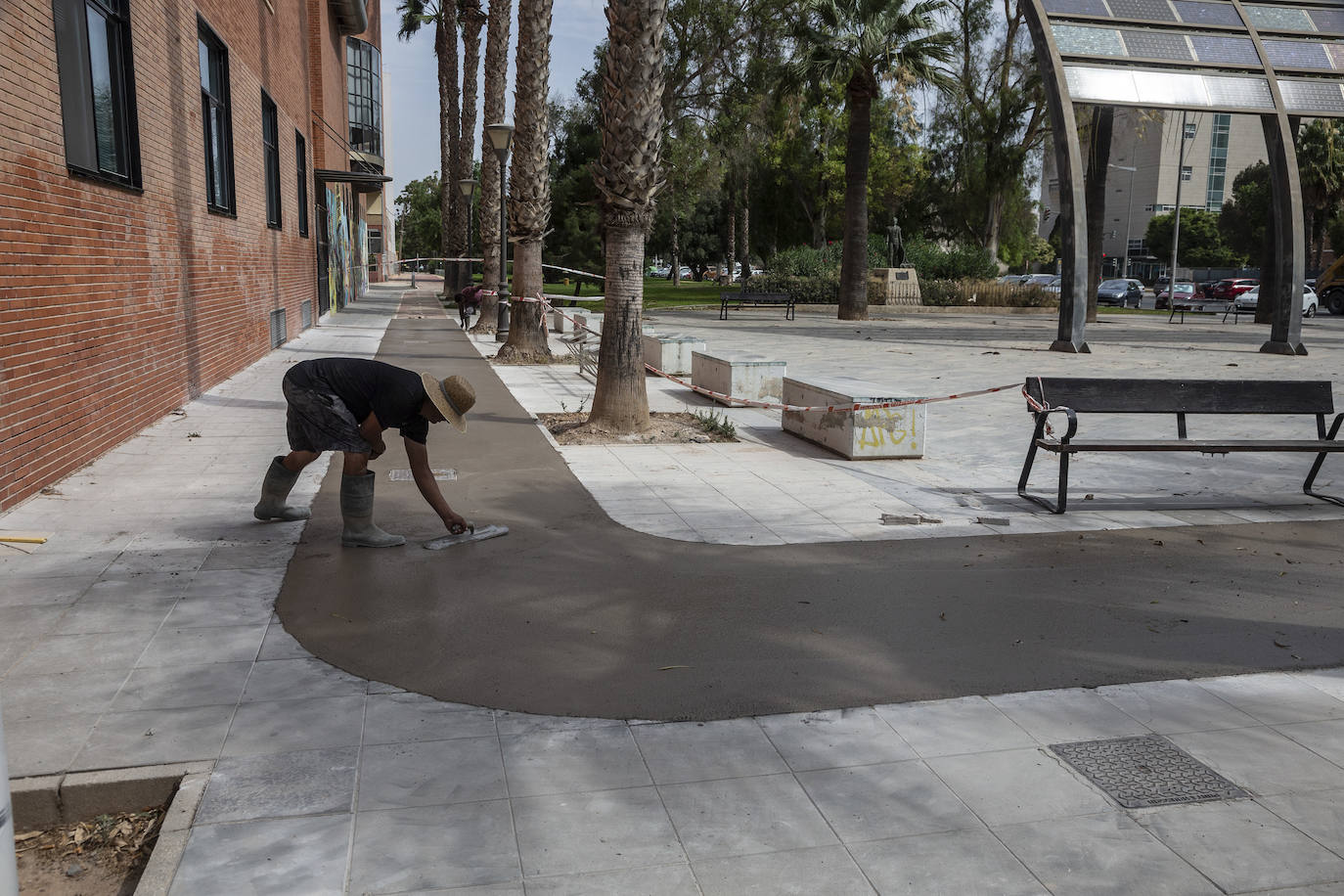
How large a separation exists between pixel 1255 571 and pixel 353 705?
205 inches

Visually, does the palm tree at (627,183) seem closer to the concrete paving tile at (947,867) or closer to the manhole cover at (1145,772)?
the manhole cover at (1145,772)

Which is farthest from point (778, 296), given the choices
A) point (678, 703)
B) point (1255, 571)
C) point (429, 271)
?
point (429, 271)

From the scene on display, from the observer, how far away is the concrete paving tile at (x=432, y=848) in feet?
9.67

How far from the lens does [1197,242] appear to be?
80.2 metres

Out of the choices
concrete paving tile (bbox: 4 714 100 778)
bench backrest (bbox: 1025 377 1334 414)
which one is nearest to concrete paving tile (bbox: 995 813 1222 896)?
concrete paving tile (bbox: 4 714 100 778)

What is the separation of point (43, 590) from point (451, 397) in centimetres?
223

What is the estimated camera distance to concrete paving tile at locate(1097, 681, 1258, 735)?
4.14m

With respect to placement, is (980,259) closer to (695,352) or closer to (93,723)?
(695,352)

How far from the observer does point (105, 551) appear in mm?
5977

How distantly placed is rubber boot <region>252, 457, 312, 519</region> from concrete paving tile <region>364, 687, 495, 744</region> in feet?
9.33

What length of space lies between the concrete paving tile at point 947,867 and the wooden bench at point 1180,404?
16.0 ft

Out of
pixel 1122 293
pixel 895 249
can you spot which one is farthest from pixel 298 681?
pixel 1122 293

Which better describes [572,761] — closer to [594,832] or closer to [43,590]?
[594,832]

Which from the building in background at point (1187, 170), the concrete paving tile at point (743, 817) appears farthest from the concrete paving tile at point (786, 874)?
the building in background at point (1187, 170)
